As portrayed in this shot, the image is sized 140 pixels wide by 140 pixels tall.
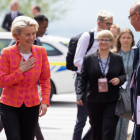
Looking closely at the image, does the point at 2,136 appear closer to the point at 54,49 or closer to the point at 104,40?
the point at 104,40

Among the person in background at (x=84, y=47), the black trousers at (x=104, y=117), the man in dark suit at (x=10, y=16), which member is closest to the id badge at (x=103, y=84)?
the black trousers at (x=104, y=117)

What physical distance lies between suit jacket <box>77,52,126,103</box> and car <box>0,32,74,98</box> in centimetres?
542

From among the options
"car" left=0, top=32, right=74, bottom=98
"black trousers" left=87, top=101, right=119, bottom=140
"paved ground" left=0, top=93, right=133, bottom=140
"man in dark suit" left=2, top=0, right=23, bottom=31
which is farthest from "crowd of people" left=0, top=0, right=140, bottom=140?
"man in dark suit" left=2, top=0, right=23, bottom=31

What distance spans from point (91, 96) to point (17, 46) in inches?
58.3

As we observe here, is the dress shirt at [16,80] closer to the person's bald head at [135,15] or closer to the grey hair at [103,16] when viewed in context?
the person's bald head at [135,15]

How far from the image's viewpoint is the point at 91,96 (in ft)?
18.3

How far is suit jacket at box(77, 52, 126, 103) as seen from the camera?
5520 mm

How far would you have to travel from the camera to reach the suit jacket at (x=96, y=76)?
217 inches

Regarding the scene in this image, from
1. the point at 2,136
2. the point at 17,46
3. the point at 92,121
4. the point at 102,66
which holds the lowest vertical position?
the point at 2,136

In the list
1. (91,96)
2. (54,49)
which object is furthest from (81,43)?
(54,49)

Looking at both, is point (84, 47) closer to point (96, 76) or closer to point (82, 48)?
point (82, 48)

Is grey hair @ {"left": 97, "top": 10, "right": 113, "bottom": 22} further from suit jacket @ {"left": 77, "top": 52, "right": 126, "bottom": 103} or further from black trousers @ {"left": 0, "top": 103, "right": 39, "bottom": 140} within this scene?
black trousers @ {"left": 0, "top": 103, "right": 39, "bottom": 140}

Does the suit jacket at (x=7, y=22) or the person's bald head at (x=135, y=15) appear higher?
the person's bald head at (x=135, y=15)

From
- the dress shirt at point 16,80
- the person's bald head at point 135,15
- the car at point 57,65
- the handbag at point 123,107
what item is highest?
the person's bald head at point 135,15
